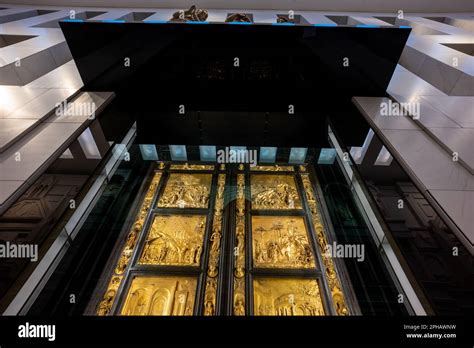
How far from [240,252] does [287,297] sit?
1.66 ft

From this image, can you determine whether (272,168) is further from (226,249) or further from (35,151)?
(35,151)

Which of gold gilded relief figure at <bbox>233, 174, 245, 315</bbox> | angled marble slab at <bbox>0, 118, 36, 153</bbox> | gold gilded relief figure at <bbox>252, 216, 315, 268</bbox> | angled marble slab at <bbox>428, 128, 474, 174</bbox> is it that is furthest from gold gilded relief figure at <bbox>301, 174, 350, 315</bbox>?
angled marble slab at <bbox>0, 118, 36, 153</bbox>

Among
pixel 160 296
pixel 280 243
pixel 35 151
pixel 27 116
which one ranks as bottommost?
pixel 160 296

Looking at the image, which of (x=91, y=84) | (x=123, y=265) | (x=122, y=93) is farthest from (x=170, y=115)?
(x=123, y=265)

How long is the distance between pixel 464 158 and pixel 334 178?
1133 mm

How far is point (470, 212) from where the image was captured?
200 centimetres

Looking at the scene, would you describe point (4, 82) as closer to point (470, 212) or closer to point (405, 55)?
point (470, 212)

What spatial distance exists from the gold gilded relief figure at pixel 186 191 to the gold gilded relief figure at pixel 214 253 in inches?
4.9

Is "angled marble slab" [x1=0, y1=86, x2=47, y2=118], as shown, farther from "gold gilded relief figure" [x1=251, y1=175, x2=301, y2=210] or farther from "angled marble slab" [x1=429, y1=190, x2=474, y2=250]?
"angled marble slab" [x1=429, y1=190, x2=474, y2=250]

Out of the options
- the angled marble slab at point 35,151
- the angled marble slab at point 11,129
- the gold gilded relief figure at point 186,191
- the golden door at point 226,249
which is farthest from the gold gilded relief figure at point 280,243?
the angled marble slab at point 11,129

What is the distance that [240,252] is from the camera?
2273mm

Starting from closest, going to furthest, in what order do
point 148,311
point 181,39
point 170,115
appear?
point 148,311, point 181,39, point 170,115

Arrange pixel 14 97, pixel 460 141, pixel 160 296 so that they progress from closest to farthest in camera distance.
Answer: pixel 160 296, pixel 460 141, pixel 14 97

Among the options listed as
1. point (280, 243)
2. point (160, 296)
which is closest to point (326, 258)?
point (280, 243)
